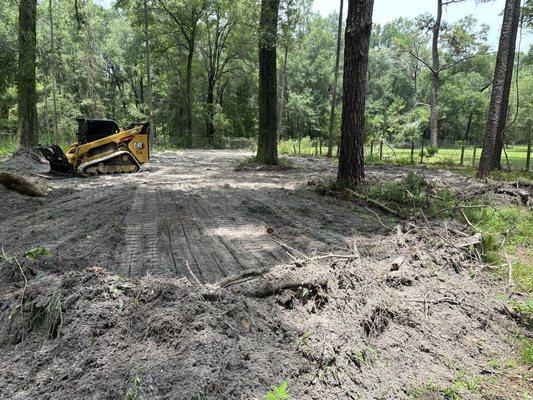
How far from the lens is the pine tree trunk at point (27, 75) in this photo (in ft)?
47.4

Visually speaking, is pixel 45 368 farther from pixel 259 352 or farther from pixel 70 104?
pixel 70 104

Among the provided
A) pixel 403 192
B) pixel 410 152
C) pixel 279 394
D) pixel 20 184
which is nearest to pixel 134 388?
pixel 279 394

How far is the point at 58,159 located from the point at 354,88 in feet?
27.6

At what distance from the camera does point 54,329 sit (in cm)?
291

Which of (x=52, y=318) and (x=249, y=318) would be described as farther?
(x=249, y=318)

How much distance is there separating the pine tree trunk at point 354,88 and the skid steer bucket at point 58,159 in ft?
25.2

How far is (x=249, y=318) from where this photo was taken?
3.11 metres

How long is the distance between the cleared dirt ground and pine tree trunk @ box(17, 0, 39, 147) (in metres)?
11.2

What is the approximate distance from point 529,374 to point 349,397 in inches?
62.7

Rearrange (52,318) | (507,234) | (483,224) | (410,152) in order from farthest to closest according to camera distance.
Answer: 1. (410,152)
2. (483,224)
3. (507,234)
4. (52,318)

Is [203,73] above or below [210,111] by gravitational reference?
above

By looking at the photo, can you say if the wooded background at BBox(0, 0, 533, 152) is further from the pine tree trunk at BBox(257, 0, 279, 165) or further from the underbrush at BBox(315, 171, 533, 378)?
the underbrush at BBox(315, 171, 533, 378)

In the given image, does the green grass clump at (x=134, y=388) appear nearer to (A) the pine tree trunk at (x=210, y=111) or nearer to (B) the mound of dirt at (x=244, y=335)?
(B) the mound of dirt at (x=244, y=335)

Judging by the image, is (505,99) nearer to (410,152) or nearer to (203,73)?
(410,152)
